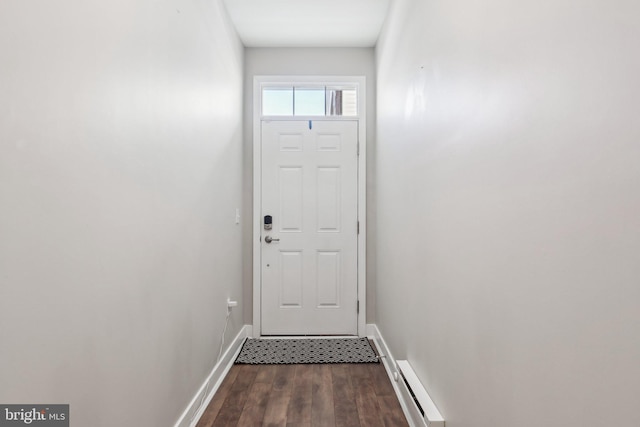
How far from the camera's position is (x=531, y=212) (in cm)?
98

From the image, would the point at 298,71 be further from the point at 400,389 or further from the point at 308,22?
the point at 400,389

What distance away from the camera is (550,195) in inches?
35.4

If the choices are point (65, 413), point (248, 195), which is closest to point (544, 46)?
point (65, 413)

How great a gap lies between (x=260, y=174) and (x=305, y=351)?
64.8 inches

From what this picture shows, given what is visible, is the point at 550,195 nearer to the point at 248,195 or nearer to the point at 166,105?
the point at 166,105

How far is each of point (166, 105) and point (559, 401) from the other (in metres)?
1.78

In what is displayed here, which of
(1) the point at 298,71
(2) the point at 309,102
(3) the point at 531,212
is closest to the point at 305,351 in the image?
(2) the point at 309,102

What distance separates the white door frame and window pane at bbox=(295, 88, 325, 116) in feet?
0.24

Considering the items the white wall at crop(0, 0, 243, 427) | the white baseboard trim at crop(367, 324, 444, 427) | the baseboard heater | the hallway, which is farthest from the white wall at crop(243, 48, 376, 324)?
the baseboard heater

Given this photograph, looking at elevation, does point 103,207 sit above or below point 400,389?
above

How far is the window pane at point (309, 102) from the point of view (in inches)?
145
